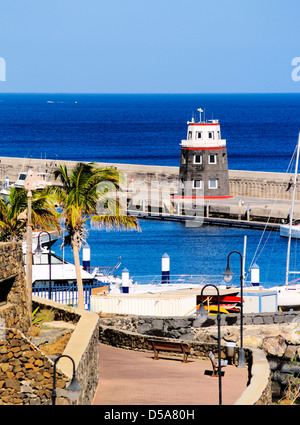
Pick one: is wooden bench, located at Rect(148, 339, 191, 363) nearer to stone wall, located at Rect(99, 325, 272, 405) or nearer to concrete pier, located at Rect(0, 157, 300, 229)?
stone wall, located at Rect(99, 325, 272, 405)

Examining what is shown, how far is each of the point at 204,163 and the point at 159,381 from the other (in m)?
58.3

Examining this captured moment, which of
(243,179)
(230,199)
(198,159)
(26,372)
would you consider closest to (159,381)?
(26,372)

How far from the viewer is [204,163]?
7794cm

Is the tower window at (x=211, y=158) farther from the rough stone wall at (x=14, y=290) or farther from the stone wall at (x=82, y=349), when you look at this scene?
the rough stone wall at (x=14, y=290)

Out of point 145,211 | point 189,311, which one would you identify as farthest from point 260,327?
point 145,211

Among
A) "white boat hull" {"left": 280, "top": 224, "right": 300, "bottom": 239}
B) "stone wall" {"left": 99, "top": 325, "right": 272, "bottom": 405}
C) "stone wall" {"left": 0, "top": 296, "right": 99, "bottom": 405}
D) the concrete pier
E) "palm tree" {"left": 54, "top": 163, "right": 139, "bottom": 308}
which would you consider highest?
the concrete pier

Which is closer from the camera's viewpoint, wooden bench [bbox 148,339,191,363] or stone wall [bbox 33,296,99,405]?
stone wall [bbox 33,296,99,405]

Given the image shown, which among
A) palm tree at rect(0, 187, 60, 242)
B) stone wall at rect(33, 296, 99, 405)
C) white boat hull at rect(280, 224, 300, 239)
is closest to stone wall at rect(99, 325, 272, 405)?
stone wall at rect(33, 296, 99, 405)

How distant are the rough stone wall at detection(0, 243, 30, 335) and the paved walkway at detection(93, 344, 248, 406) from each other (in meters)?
2.19

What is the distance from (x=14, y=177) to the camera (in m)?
101

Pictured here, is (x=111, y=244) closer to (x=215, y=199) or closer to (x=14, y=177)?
(x=215, y=199)

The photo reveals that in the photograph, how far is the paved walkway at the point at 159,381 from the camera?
18500 millimetres

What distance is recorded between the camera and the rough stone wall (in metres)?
18.6
